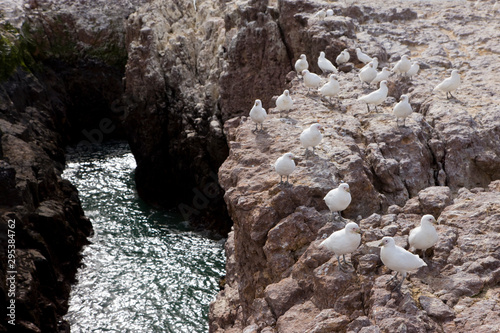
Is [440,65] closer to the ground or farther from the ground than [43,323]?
farther from the ground

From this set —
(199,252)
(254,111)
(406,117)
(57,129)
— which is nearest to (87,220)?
(199,252)

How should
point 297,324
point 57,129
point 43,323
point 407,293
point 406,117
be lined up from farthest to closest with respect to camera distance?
point 57,129, point 43,323, point 406,117, point 297,324, point 407,293

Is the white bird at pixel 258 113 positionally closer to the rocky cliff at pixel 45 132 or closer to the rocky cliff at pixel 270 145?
the rocky cliff at pixel 270 145

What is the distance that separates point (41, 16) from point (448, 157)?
54.3 meters

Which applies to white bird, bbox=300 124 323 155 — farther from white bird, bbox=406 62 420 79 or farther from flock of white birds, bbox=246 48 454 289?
white bird, bbox=406 62 420 79

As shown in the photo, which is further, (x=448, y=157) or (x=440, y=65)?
(x=440, y=65)

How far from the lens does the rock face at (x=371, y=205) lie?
1499cm

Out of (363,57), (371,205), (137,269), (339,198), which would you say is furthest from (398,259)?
(137,269)

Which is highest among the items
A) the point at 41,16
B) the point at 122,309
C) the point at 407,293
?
the point at 41,16

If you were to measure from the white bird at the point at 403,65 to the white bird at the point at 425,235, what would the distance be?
53.5 feet

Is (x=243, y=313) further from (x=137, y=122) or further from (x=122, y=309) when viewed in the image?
(x=137, y=122)

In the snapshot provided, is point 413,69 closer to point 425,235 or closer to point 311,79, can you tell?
point 311,79

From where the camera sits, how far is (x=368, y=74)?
92.5 ft

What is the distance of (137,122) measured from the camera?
167ft
